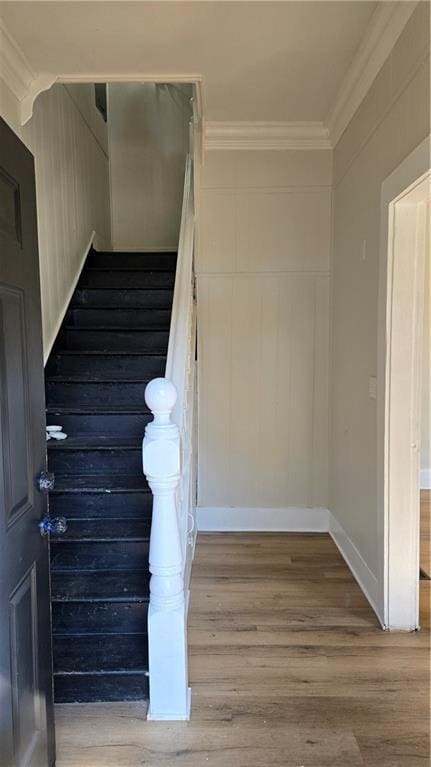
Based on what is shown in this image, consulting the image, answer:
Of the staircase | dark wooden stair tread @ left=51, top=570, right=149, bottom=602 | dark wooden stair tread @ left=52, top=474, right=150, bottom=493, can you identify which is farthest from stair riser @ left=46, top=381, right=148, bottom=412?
dark wooden stair tread @ left=51, top=570, right=149, bottom=602

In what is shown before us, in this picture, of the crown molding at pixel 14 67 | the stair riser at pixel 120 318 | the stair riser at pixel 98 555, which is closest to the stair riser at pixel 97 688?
the stair riser at pixel 98 555

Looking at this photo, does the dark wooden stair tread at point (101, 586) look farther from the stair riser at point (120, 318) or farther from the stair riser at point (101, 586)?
the stair riser at point (120, 318)

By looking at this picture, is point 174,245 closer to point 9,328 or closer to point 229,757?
point 9,328

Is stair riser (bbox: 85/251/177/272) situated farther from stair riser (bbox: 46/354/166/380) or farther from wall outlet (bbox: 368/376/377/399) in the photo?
wall outlet (bbox: 368/376/377/399)

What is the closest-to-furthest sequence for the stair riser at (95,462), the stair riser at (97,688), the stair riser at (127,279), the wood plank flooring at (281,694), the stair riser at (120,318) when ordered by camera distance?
the wood plank flooring at (281,694) → the stair riser at (97,688) → the stair riser at (95,462) → the stair riser at (120,318) → the stair riser at (127,279)

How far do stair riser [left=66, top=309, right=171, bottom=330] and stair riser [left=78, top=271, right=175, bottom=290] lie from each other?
313 millimetres

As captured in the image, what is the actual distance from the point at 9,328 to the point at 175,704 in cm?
147

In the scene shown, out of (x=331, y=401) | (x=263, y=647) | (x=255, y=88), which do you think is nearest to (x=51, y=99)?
(x=255, y=88)

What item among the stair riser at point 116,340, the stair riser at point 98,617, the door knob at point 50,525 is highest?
the stair riser at point 116,340

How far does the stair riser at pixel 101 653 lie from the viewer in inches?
72.7

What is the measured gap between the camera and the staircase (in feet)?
6.19

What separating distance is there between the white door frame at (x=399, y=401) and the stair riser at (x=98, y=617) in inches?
46.0

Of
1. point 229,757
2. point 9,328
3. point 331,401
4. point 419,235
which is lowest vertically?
point 229,757

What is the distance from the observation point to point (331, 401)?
334 centimetres
